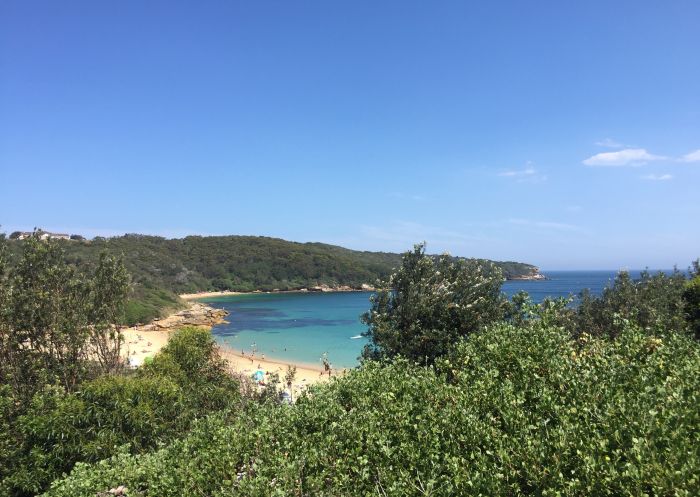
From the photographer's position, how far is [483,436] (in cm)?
585

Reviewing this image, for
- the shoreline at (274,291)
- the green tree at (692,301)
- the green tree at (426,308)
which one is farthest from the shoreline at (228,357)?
the shoreline at (274,291)

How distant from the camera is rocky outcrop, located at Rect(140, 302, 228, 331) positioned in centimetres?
7001

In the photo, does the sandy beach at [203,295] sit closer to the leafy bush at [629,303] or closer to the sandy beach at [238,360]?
the sandy beach at [238,360]

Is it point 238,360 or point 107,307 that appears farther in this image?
point 238,360

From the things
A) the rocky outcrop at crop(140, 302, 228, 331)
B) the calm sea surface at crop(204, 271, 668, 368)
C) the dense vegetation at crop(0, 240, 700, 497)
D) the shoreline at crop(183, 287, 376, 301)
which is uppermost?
the dense vegetation at crop(0, 240, 700, 497)

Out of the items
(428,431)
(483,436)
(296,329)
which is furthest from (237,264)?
(483,436)

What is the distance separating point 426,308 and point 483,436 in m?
10.5

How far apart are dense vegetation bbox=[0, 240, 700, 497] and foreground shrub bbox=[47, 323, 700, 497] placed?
24 mm

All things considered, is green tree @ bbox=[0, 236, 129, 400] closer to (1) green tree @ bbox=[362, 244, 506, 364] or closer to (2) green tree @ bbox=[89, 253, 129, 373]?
(2) green tree @ bbox=[89, 253, 129, 373]

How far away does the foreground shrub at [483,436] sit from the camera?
4.77 m

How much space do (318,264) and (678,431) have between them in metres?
156

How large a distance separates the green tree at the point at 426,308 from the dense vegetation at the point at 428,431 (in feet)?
9.21

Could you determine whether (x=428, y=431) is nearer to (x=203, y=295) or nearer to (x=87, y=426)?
(x=87, y=426)

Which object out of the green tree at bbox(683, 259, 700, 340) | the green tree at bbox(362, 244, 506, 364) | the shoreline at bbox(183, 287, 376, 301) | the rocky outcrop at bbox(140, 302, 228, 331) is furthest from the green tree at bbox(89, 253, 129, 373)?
the shoreline at bbox(183, 287, 376, 301)
